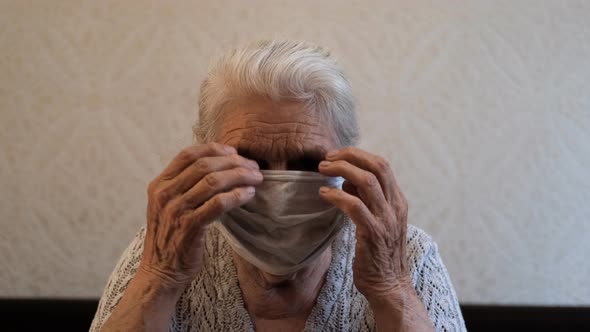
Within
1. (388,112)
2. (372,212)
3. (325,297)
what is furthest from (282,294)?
(388,112)

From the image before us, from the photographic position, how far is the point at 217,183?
0.96 metres

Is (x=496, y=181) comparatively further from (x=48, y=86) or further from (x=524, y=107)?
(x=48, y=86)

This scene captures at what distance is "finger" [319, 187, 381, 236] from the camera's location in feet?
3.21

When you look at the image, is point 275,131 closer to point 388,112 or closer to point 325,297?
point 325,297

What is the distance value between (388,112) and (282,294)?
0.98m

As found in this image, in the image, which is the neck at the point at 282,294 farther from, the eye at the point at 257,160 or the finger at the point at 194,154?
the finger at the point at 194,154

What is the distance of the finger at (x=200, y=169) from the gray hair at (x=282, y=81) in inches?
8.8

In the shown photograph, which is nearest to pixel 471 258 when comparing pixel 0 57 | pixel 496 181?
pixel 496 181

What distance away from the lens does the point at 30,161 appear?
6.66ft

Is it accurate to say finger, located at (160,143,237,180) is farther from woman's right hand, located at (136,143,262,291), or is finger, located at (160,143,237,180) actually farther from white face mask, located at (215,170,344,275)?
white face mask, located at (215,170,344,275)

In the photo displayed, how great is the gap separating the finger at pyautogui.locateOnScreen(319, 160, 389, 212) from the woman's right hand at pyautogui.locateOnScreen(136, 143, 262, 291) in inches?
6.1

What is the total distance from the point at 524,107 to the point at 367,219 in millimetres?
1309

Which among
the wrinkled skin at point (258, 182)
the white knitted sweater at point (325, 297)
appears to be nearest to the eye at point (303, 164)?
the wrinkled skin at point (258, 182)

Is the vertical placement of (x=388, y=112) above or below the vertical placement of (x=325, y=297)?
above
